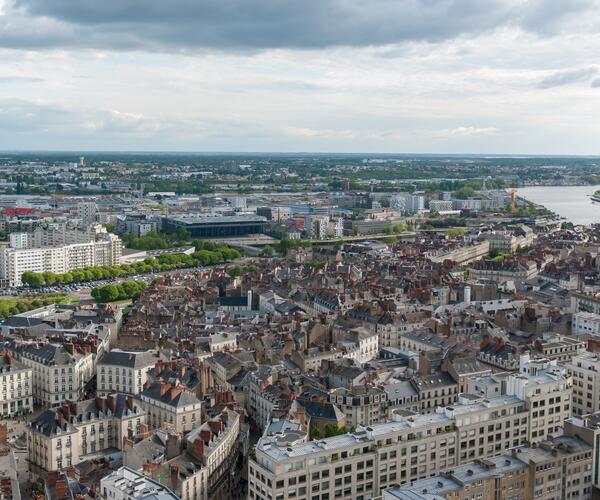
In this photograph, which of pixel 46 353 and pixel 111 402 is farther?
pixel 46 353

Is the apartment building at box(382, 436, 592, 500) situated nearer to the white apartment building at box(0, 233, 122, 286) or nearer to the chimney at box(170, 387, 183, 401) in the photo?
the chimney at box(170, 387, 183, 401)

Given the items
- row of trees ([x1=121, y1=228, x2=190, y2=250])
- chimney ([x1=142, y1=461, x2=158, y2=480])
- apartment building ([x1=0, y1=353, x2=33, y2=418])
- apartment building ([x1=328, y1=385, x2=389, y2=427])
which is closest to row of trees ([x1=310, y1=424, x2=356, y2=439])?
apartment building ([x1=328, y1=385, x2=389, y2=427])

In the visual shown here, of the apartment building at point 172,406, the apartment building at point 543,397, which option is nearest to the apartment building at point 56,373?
the apartment building at point 172,406

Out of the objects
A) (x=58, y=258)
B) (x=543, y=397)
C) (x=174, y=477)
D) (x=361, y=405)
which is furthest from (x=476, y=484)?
(x=58, y=258)

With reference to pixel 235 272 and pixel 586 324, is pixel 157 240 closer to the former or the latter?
pixel 235 272

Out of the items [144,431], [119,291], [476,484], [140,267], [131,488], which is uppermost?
[476,484]

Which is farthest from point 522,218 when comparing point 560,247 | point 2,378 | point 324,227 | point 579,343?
point 2,378
